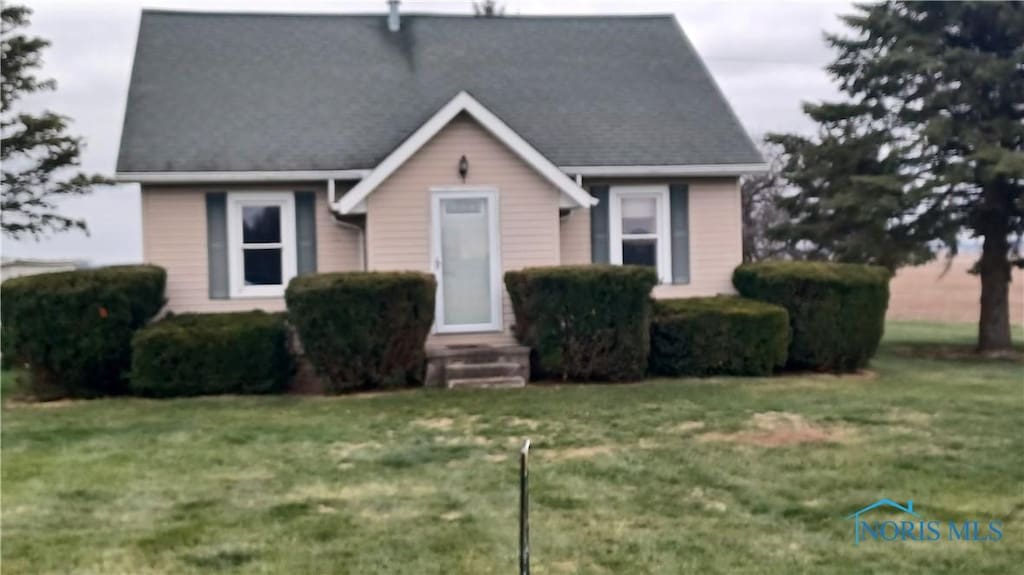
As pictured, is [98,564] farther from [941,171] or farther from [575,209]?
[941,171]

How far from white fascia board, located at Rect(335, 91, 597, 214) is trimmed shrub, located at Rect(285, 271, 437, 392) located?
5.13ft

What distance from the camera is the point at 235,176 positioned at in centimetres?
1409

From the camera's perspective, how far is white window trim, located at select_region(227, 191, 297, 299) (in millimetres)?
14398

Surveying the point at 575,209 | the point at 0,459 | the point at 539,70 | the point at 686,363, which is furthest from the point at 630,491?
the point at 539,70

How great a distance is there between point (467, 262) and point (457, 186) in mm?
1064

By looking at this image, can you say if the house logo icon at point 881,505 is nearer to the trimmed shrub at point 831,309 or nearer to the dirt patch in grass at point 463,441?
the dirt patch in grass at point 463,441

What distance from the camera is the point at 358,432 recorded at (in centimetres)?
951

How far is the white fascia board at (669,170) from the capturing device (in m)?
14.9

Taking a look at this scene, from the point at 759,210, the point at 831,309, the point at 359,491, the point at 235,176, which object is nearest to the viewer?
the point at 359,491

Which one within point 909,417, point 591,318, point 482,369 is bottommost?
point 909,417

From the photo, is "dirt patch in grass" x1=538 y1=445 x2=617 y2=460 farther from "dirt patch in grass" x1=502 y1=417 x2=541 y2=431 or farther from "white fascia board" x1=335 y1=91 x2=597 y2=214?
"white fascia board" x1=335 y1=91 x2=597 y2=214

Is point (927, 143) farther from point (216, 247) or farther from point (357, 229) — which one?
point (216, 247)

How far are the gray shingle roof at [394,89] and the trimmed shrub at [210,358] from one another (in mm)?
2814

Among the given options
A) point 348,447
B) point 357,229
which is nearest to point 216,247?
point 357,229
